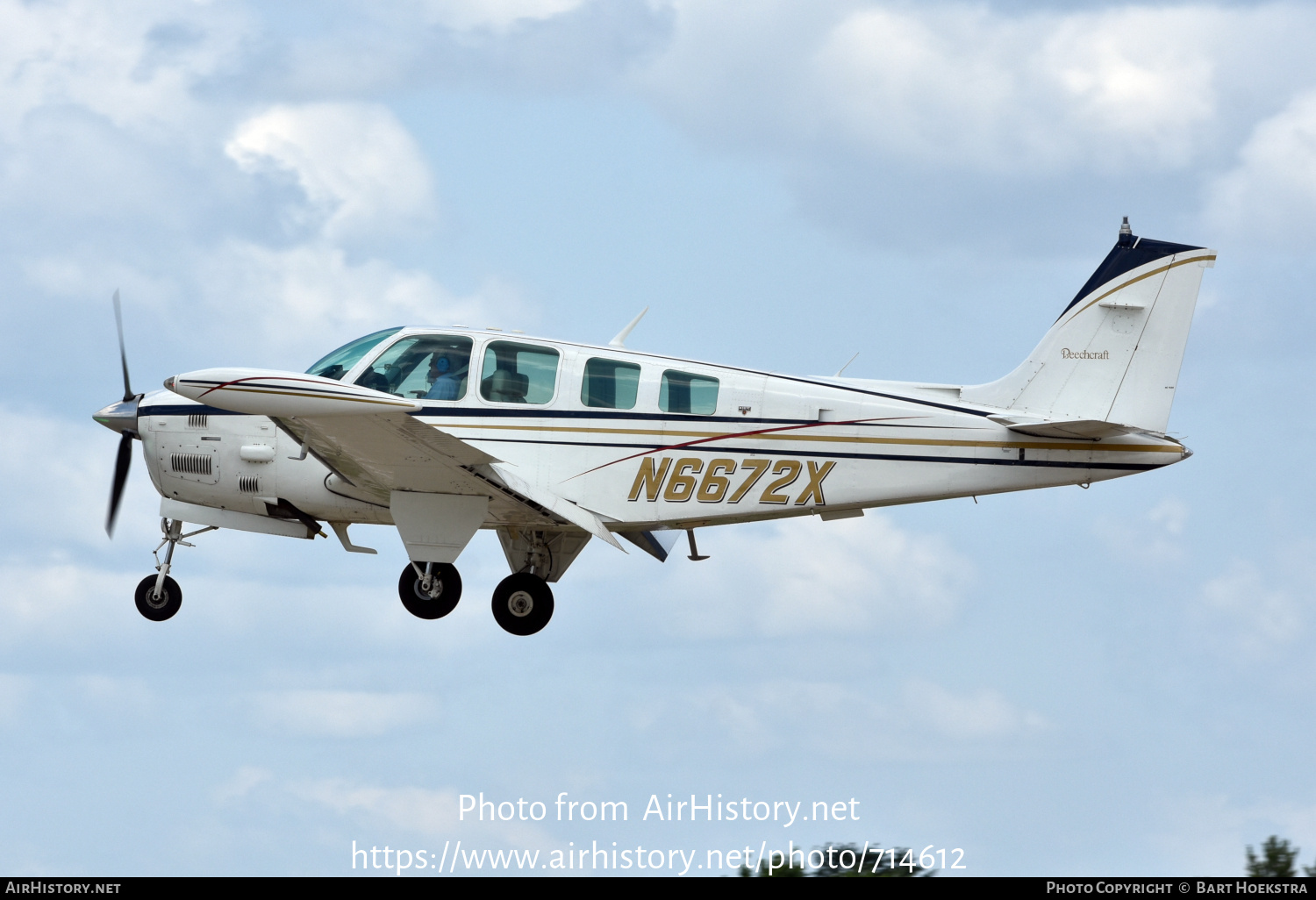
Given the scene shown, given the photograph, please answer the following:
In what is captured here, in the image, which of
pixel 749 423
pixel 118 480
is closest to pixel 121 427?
pixel 118 480

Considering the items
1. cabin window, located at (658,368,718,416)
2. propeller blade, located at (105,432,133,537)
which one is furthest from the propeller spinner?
cabin window, located at (658,368,718,416)

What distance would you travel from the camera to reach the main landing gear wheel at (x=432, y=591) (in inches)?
691

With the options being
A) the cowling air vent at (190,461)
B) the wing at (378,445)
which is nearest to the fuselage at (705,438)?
the wing at (378,445)

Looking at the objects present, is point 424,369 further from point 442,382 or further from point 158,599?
point 158,599

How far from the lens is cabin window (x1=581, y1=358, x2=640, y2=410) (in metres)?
16.8

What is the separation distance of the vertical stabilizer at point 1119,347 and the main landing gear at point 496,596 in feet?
17.2

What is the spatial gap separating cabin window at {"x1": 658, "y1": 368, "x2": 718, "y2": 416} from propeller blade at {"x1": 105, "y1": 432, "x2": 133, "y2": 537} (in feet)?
21.6

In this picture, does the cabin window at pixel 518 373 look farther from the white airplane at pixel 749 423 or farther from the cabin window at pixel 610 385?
the cabin window at pixel 610 385

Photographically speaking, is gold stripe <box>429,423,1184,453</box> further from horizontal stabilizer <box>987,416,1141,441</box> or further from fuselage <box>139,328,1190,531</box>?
horizontal stabilizer <box>987,416,1141,441</box>

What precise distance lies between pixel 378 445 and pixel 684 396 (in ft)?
11.0
